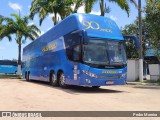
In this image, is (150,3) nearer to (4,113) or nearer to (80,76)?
(80,76)

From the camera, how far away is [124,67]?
654 inches

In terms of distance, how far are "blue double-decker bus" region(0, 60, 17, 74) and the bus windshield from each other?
51259 millimetres

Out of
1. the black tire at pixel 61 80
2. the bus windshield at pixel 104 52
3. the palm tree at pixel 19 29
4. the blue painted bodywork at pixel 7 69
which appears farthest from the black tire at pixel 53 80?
the blue painted bodywork at pixel 7 69

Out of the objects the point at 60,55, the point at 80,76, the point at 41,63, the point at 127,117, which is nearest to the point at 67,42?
the point at 60,55

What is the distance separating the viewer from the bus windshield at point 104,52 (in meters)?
15.8

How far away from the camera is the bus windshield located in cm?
1584

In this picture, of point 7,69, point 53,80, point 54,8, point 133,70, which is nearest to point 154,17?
point 133,70

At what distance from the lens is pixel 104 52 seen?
1612 centimetres

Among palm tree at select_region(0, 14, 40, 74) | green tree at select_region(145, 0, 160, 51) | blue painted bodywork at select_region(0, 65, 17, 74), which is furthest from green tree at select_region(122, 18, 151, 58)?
blue painted bodywork at select_region(0, 65, 17, 74)

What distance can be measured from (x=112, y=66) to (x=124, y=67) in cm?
82

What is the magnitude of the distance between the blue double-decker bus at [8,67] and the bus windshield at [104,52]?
51.3 meters

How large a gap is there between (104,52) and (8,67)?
5234 cm

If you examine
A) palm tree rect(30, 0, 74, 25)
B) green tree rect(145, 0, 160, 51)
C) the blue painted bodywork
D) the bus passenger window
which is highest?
palm tree rect(30, 0, 74, 25)

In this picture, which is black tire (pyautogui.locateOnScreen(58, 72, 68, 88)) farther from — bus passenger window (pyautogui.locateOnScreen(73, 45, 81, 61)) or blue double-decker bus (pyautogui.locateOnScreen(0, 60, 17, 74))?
blue double-decker bus (pyautogui.locateOnScreen(0, 60, 17, 74))
